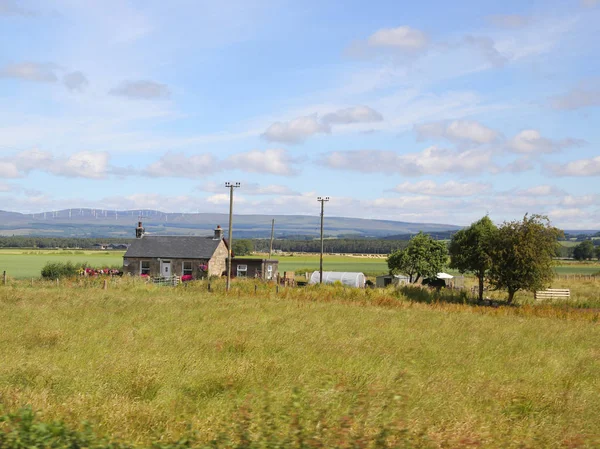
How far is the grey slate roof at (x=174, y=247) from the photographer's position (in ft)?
200

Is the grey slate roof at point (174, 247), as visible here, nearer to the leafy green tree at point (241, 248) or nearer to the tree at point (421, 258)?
the tree at point (421, 258)

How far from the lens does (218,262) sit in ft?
205

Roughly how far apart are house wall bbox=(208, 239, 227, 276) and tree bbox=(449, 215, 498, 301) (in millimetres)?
26017

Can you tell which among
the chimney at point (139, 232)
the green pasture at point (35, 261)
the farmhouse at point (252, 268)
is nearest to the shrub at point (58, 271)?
the green pasture at point (35, 261)

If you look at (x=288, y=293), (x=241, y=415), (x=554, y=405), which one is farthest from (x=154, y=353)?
(x=288, y=293)

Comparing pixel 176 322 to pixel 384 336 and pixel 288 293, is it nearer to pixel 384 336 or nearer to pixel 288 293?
pixel 384 336

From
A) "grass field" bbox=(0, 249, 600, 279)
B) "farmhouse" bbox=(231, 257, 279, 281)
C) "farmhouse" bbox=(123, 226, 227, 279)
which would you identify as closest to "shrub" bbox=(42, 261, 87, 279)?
"farmhouse" bbox=(123, 226, 227, 279)

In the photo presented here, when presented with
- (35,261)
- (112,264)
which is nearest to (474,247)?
(112,264)

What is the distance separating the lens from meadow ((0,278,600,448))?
768cm

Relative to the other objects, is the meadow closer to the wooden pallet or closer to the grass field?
the wooden pallet

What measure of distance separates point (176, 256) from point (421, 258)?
87.1 feet

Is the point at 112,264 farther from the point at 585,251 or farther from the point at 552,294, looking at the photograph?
the point at 585,251

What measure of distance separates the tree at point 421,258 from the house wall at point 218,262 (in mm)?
18880

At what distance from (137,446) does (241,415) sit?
3.84ft
